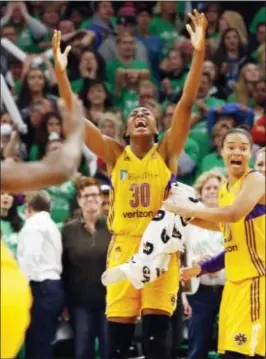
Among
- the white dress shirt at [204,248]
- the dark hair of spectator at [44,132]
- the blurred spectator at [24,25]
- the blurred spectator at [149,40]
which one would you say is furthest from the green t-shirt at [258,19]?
the white dress shirt at [204,248]

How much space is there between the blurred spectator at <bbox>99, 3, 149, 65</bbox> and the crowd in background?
0.05 ft

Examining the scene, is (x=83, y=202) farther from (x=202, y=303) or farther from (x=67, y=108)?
(x=67, y=108)

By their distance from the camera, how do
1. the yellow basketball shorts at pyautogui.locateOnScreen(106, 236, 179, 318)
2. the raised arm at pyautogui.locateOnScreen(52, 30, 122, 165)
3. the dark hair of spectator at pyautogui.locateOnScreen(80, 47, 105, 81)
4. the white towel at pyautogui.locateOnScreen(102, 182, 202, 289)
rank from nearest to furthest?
1. the white towel at pyautogui.locateOnScreen(102, 182, 202, 289)
2. the yellow basketball shorts at pyautogui.locateOnScreen(106, 236, 179, 318)
3. the raised arm at pyautogui.locateOnScreen(52, 30, 122, 165)
4. the dark hair of spectator at pyautogui.locateOnScreen(80, 47, 105, 81)

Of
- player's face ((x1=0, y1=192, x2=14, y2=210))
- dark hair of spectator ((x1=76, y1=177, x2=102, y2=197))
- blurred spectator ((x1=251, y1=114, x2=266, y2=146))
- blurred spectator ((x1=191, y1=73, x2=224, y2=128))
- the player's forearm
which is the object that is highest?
blurred spectator ((x1=191, y1=73, x2=224, y2=128))

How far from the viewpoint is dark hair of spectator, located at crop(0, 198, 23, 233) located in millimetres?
10789

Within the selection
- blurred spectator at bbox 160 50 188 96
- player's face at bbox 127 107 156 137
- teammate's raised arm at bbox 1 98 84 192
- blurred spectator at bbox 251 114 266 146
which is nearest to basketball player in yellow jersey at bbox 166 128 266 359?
player's face at bbox 127 107 156 137

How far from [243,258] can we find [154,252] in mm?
648

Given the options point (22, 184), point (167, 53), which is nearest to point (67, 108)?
point (22, 184)

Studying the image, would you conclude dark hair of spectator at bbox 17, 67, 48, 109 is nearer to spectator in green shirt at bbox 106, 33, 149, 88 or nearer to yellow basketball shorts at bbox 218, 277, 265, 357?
spectator in green shirt at bbox 106, 33, 149, 88

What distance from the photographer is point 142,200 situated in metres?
7.93

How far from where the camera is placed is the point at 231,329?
7.36 m

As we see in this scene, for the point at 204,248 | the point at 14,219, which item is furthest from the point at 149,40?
the point at 204,248

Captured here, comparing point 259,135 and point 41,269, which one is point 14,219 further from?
point 259,135

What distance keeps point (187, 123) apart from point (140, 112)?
→ 0.34 meters
